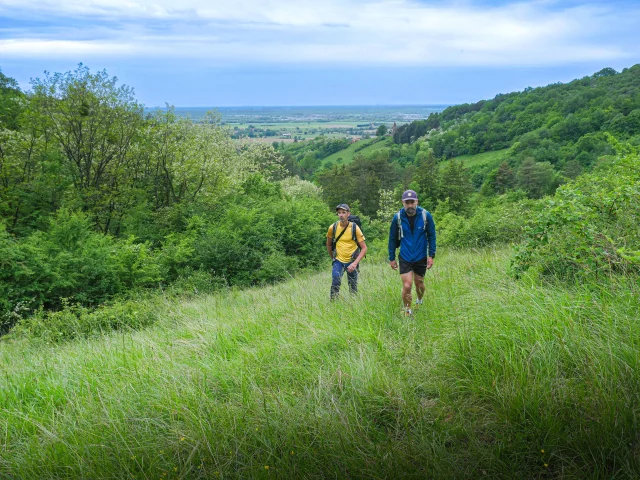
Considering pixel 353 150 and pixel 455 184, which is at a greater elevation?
pixel 353 150

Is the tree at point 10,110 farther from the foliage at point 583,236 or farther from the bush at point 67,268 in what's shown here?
the foliage at point 583,236

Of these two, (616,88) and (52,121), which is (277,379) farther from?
(616,88)

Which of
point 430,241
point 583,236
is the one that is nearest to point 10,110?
point 430,241

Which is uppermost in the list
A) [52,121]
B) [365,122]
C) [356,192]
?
[365,122]

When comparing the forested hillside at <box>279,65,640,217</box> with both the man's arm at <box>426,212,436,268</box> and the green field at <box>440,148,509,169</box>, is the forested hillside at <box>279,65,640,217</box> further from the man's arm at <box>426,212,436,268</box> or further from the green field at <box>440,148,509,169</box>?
the man's arm at <box>426,212,436,268</box>

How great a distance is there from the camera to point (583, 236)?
15.3ft

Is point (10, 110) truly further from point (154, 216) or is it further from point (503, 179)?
point (503, 179)

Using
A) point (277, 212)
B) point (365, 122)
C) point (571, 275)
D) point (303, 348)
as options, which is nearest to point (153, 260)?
point (277, 212)

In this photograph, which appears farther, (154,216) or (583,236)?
(154,216)

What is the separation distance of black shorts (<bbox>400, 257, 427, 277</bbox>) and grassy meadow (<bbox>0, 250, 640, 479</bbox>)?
1.31 meters

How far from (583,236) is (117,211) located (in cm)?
2156

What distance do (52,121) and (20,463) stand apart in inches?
835

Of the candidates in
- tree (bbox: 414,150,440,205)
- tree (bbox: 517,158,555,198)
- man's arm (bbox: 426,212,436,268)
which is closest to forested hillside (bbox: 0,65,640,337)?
man's arm (bbox: 426,212,436,268)

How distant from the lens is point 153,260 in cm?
1557
